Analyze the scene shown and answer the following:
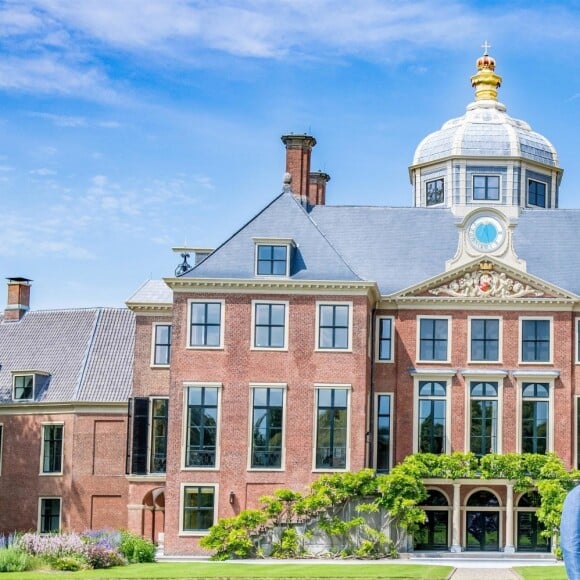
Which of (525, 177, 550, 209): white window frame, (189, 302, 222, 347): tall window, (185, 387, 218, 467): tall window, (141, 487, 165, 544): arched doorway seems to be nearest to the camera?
(185, 387, 218, 467): tall window

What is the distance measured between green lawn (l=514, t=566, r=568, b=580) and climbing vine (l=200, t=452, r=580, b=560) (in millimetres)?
4836

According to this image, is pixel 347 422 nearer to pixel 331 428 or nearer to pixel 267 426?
pixel 331 428

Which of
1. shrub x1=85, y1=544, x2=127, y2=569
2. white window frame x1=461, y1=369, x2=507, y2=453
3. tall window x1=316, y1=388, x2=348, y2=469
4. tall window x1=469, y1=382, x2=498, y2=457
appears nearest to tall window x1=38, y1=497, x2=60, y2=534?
tall window x1=316, y1=388, x2=348, y2=469

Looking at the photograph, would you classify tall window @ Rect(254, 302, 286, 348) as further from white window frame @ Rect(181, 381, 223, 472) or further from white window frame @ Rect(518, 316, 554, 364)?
white window frame @ Rect(518, 316, 554, 364)

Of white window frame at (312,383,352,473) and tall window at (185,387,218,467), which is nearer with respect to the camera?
white window frame at (312,383,352,473)

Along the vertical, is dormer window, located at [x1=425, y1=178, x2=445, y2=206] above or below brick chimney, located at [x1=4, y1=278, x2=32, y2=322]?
above

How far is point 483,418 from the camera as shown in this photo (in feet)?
125

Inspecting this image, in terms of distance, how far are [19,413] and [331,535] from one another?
15365mm

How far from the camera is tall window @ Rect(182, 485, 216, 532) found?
1435 inches

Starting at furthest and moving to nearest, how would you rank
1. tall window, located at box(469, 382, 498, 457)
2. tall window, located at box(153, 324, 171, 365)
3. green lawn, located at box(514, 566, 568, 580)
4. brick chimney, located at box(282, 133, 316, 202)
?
brick chimney, located at box(282, 133, 316, 202) < tall window, located at box(153, 324, 171, 365) < tall window, located at box(469, 382, 498, 457) < green lawn, located at box(514, 566, 568, 580)

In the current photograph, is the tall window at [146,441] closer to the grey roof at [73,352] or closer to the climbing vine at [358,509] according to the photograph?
the grey roof at [73,352]

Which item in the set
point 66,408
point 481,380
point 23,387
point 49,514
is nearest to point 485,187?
point 481,380

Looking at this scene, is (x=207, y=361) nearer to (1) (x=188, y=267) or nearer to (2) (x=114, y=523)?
(1) (x=188, y=267)

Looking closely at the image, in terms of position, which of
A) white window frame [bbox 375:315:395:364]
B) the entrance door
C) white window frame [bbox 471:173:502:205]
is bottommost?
the entrance door
